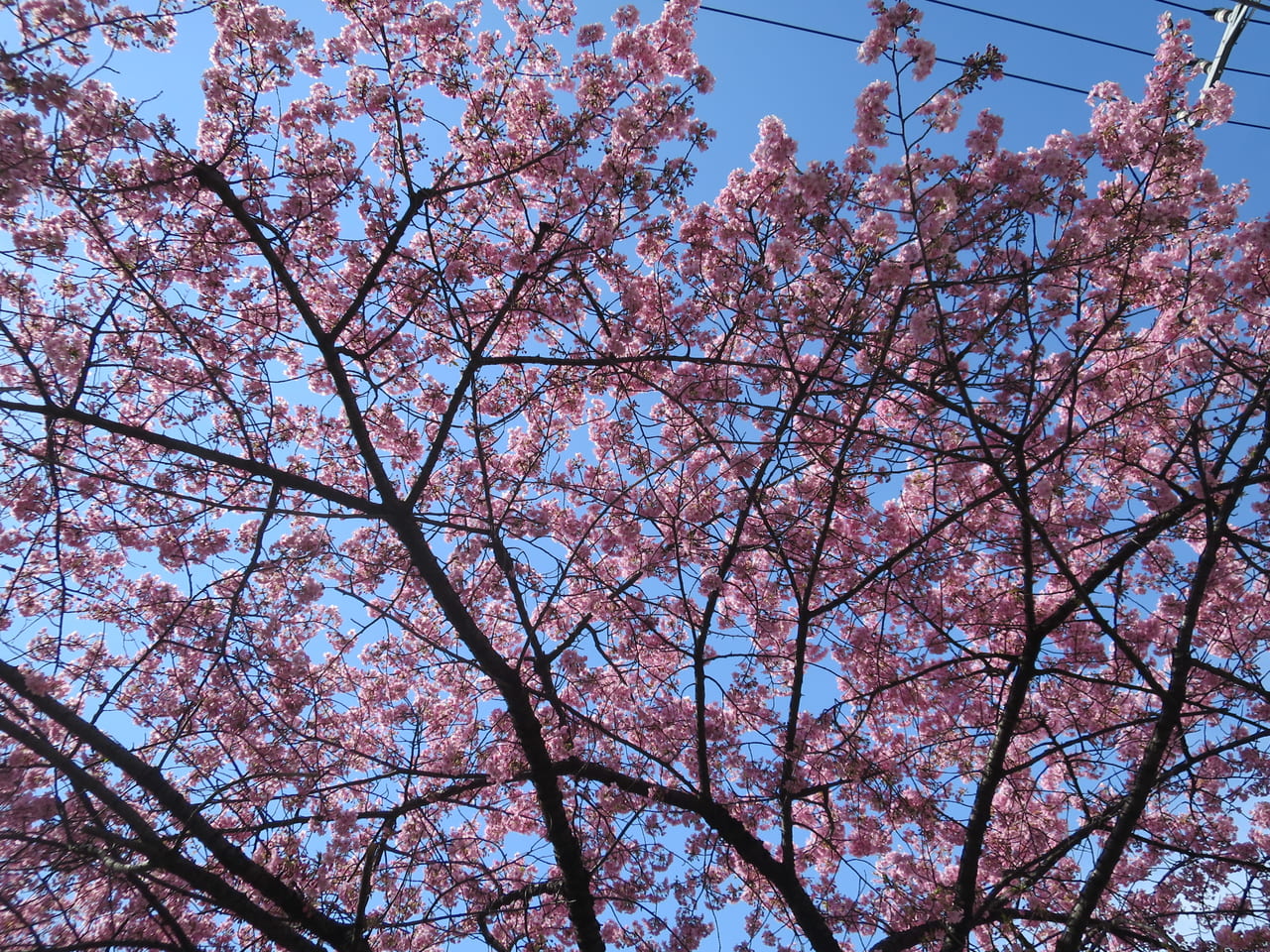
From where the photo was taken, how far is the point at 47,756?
4.11 m

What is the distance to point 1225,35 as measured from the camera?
19.6 feet

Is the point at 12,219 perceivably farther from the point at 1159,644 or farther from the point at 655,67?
the point at 1159,644

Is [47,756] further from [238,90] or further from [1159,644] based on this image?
[1159,644]

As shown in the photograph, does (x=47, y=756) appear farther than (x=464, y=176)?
→ No

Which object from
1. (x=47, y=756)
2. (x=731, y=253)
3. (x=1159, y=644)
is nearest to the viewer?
(x=47, y=756)

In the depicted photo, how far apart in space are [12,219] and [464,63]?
3680 mm

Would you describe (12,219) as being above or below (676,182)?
above

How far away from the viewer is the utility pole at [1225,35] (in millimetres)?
5863

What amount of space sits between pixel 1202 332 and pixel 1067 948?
5159 millimetres

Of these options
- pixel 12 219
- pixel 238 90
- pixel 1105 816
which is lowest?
pixel 1105 816

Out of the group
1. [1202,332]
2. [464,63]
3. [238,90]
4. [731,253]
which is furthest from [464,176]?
[1202,332]

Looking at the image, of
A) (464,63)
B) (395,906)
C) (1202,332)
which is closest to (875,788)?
(395,906)

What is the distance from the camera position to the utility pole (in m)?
5.86

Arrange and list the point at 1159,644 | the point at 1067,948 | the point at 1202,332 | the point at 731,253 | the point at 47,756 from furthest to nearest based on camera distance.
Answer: the point at 1159,644, the point at 1202,332, the point at 731,253, the point at 1067,948, the point at 47,756
